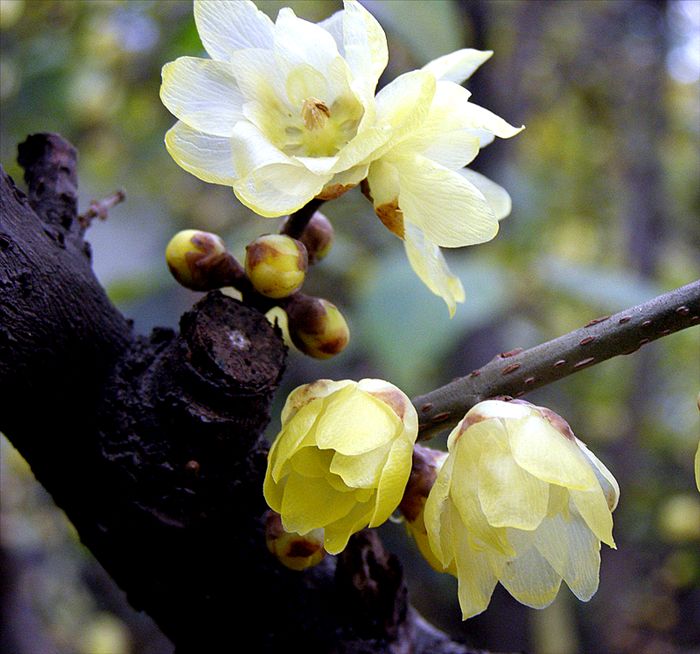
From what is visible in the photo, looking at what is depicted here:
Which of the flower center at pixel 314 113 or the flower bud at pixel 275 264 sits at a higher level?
the flower center at pixel 314 113

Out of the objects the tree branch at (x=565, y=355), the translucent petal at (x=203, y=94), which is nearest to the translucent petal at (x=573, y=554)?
the tree branch at (x=565, y=355)

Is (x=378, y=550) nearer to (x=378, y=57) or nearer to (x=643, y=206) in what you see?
(x=378, y=57)

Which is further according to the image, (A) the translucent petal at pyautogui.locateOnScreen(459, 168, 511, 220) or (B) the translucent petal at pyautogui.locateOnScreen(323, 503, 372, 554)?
(A) the translucent petal at pyautogui.locateOnScreen(459, 168, 511, 220)

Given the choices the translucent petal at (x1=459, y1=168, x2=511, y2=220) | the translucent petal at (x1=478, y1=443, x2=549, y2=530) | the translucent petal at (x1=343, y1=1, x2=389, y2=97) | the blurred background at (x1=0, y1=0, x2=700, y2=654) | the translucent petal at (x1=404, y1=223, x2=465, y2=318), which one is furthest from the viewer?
the blurred background at (x1=0, y1=0, x2=700, y2=654)

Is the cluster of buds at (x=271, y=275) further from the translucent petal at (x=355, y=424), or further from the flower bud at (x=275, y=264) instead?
the translucent petal at (x=355, y=424)

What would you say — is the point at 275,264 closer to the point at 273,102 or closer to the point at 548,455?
the point at 273,102

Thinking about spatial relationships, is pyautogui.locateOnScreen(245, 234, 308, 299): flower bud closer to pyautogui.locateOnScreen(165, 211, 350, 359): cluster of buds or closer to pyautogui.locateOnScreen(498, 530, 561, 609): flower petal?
pyautogui.locateOnScreen(165, 211, 350, 359): cluster of buds

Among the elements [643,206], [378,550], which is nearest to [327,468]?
[378,550]

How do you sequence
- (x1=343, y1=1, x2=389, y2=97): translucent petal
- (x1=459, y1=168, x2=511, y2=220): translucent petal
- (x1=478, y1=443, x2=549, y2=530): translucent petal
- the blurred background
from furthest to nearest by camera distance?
1. the blurred background
2. (x1=459, y1=168, x2=511, y2=220): translucent petal
3. (x1=343, y1=1, x2=389, y2=97): translucent petal
4. (x1=478, y1=443, x2=549, y2=530): translucent petal

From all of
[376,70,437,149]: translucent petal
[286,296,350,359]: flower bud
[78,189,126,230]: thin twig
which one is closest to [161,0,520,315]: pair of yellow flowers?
[376,70,437,149]: translucent petal
